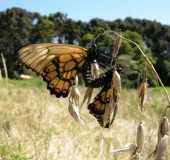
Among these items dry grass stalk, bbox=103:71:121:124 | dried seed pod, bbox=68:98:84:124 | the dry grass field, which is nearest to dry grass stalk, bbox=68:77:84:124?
dried seed pod, bbox=68:98:84:124

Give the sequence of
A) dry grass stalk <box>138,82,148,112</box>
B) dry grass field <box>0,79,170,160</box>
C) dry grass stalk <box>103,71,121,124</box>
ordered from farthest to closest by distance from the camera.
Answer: dry grass field <box>0,79,170,160</box> → dry grass stalk <box>138,82,148,112</box> → dry grass stalk <box>103,71,121,124</box>

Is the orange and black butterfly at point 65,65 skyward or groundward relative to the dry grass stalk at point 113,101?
skyward

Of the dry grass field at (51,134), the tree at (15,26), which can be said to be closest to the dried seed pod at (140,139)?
the dry grass field at (51,134)

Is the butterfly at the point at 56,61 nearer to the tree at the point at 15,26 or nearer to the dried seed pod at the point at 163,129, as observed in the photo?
the dried seed pod at the point at 163,129

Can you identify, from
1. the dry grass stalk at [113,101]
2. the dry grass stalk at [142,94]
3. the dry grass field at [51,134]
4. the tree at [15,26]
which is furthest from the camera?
the tree at [15,26]

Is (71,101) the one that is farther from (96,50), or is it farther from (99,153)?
(99,153)

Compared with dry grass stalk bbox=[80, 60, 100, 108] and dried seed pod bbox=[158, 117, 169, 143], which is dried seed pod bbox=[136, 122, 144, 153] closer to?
dried seed pod bbox=[158, 117, 169, 143]

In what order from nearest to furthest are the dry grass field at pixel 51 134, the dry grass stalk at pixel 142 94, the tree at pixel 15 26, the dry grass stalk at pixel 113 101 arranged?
the dry grass stalk at pixel 113 101
the dry grass stalk at pixel 142 94
the dry grass field at pixel 51 134
the tree at pixel 15 26

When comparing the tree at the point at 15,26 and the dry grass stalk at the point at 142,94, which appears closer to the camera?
the dry grass stalk at the point at 142,94
